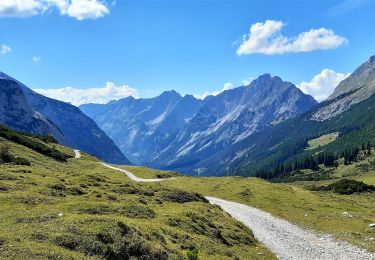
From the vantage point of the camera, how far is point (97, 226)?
30.9m

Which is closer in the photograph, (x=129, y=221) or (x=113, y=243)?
(x=113, y=243)

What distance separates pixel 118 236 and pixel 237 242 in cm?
2032

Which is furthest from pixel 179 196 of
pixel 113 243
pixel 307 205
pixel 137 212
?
pixel 113 243

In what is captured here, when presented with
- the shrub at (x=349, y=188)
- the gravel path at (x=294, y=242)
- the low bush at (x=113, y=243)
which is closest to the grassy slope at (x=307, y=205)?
the gravel path at (x=294, y=242)

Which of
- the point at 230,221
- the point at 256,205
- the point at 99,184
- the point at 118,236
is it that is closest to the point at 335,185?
the point at 256,205

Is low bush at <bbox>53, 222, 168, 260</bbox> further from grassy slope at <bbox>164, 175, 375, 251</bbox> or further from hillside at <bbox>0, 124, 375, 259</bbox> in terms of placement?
grassy slope at <bbox>164, 175, 375, 251</bbox>

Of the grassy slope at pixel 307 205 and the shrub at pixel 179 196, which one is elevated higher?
the shrub at pixel 179 196

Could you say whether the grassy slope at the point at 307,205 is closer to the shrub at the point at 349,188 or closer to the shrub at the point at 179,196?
the shrub at the point at 349,188

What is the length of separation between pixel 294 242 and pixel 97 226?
3018 cm

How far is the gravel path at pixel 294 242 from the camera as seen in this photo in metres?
45.5

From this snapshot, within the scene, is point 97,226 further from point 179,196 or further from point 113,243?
point 179,196

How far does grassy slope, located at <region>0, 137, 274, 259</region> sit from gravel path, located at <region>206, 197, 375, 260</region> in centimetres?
273

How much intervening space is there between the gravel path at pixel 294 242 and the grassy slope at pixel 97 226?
108 inches

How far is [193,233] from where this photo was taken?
4266 cm
